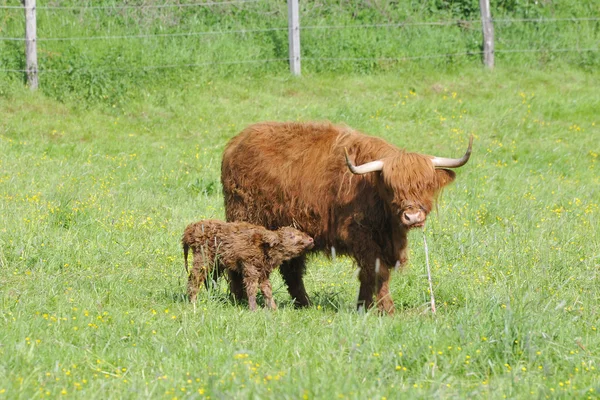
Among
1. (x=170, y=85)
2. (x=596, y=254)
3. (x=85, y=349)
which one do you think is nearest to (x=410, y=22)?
(x=170, y=85)

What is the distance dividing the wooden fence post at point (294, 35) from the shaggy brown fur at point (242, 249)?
928 centimetres

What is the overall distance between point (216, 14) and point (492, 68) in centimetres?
507

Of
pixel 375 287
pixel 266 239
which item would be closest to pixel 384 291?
pixel 375 287

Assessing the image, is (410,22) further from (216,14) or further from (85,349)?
(85,349)

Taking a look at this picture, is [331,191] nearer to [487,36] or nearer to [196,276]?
[196,276]

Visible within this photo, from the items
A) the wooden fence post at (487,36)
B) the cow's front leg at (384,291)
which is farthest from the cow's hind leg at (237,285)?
the wooden fence post at (487,36)

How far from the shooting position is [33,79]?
14.9 metres

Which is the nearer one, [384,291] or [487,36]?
[384,291]

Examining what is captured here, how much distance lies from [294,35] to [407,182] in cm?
960

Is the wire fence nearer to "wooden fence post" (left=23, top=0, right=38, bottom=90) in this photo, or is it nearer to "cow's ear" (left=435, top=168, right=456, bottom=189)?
"wooden fence post" (left=23, top=0, right=38, bottom=90)

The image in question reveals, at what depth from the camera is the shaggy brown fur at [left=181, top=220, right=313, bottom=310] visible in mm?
7215

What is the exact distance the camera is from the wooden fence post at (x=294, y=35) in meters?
16.1

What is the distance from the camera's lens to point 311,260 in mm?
8359

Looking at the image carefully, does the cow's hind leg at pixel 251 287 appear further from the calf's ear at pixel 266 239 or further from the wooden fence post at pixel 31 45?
the wooden fence post at pixel 31 45
